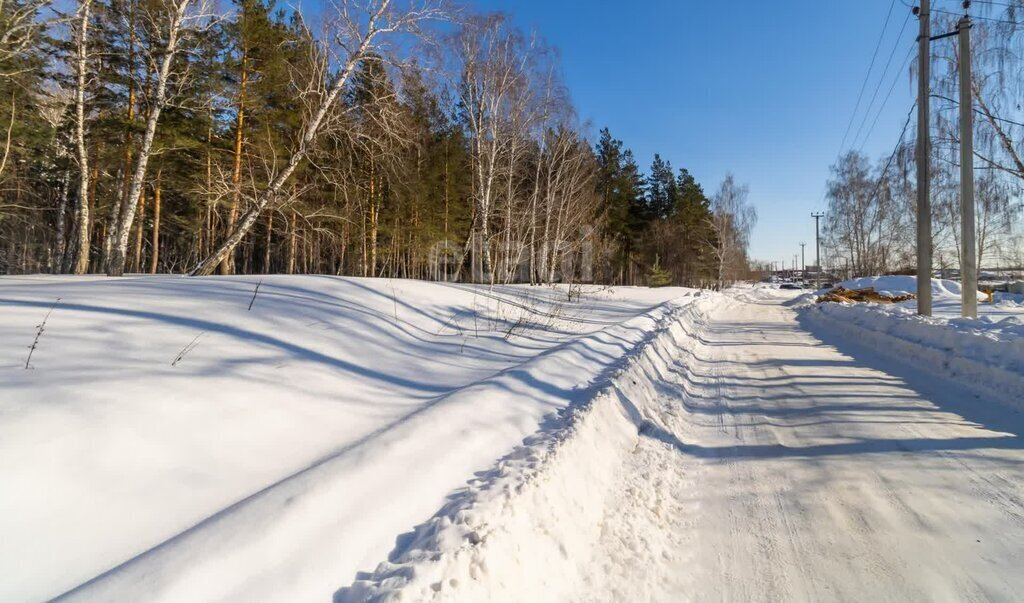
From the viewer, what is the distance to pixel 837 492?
293 cm

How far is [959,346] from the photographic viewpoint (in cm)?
641

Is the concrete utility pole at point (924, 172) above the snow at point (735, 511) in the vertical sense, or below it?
above

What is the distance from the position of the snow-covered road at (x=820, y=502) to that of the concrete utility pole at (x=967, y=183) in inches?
217

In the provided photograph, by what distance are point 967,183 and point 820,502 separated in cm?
970

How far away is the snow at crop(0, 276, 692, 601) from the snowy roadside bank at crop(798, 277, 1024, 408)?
16.1ft

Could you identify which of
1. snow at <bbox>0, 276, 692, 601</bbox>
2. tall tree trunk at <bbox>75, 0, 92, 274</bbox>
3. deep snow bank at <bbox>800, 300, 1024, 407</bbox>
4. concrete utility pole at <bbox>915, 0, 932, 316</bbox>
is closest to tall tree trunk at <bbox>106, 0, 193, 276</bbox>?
tall tree trunk at <bbox>75, 0, 92, 274</bbox>

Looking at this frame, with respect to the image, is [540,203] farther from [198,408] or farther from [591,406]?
[198,408]

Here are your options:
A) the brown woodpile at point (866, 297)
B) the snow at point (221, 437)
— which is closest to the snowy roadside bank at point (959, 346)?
the snow at point (221, 437)

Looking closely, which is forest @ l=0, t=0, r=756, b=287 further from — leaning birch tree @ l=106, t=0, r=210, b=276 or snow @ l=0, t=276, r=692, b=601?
snow @ l=0, t=276, r=692, b=601

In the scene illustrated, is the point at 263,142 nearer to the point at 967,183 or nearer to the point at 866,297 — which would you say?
the point at 967,183

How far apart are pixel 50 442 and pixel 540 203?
21149 millimetres

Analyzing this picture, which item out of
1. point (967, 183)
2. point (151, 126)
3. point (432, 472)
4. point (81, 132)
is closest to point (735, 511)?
point (432, 472)

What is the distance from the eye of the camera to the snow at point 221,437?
1465 mm

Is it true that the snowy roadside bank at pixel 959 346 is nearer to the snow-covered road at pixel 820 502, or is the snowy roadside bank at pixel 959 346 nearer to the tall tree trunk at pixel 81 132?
the snow-covered road at pixel 820 502
